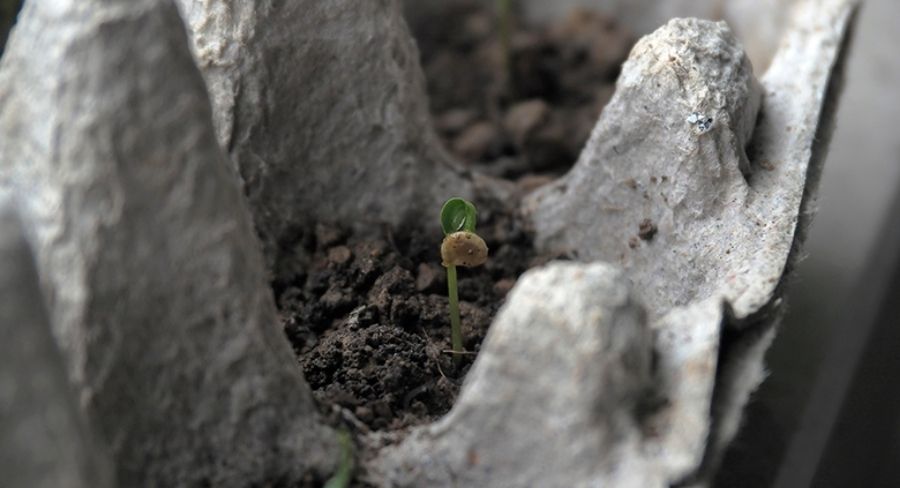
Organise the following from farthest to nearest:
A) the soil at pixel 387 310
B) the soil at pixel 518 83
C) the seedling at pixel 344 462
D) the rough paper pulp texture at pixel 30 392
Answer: the soil at pixel 518 83, the soil at pixel 387 310, the seedling at pixel 344 462, the rough paper pulp texture at pixel 30 392

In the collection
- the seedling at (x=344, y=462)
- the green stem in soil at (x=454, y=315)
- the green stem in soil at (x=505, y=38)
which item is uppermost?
the green stem in soil at (x=505, y=38)

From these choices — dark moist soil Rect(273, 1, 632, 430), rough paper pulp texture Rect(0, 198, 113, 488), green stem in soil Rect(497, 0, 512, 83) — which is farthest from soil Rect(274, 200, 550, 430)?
green stem in soil Rect(497, 0, 512, 83)

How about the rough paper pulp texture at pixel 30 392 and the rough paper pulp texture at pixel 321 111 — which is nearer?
the rough paper pulp texture at pixel 30 392

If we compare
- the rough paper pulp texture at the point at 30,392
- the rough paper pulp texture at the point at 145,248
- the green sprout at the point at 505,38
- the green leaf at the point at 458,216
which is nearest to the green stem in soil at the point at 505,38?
the green sprout at the point at 505,38

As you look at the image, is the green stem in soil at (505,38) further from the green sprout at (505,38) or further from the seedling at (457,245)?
the seedling at (457,245)

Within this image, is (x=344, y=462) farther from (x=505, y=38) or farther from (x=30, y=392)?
(x=505, y=38)

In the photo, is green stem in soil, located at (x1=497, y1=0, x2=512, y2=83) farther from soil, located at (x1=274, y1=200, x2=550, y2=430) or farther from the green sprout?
soil, located at (x1=274, y1=200, x2=550, y2=430)

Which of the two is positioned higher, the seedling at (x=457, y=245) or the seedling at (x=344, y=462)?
the seedling at (x=457, y=245)

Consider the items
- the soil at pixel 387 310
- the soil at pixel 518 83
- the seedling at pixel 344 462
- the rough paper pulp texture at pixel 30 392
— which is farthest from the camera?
the soil at pixel 518 83
